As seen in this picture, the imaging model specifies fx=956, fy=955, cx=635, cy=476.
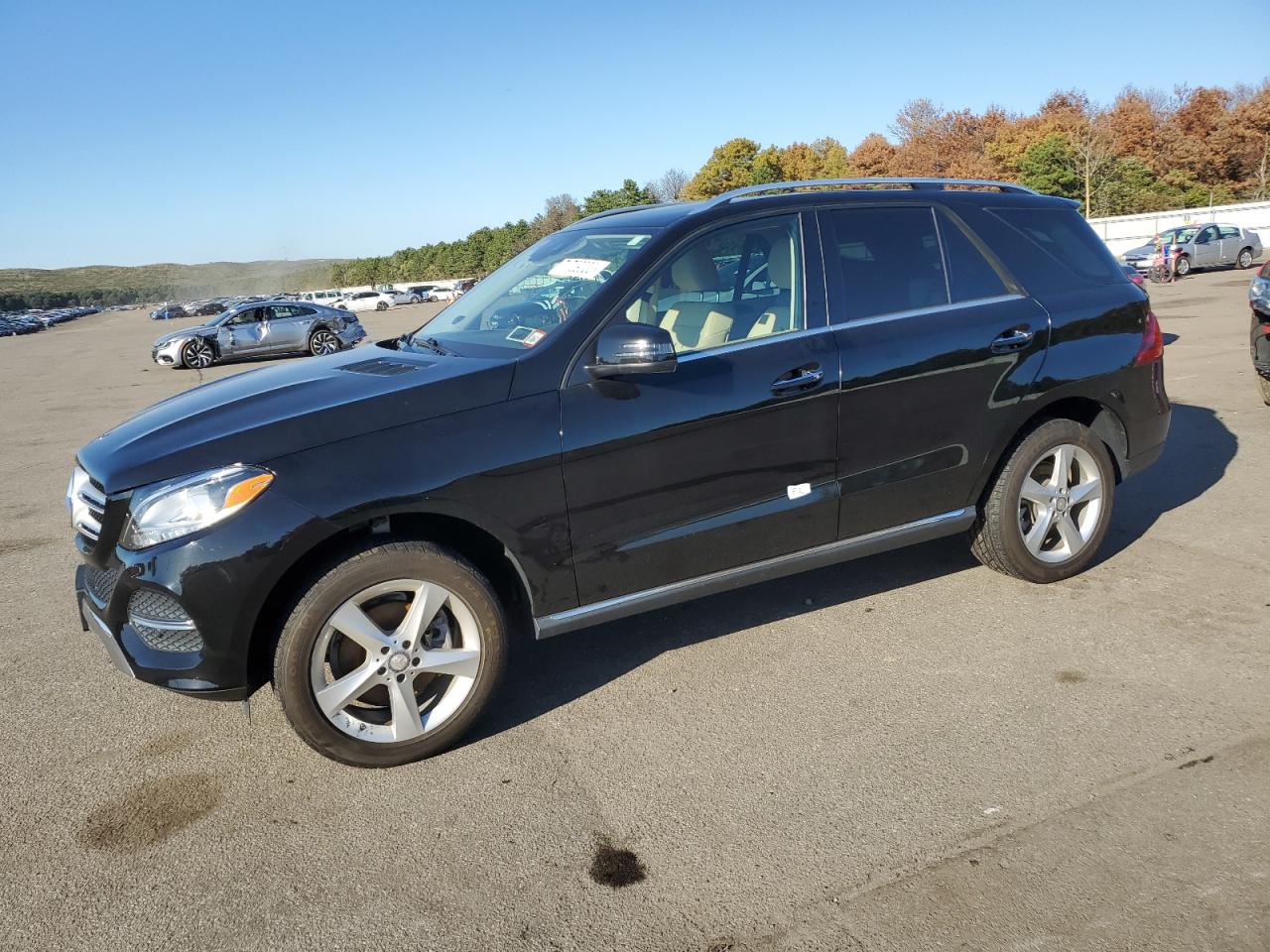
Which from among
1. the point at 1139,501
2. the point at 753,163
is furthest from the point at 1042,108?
the point at 1139,501

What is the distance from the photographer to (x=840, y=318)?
400 centimetres

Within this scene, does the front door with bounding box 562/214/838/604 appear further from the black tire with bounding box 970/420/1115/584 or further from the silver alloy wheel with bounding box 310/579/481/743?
the black tire with bounding box 970/420/1115/584

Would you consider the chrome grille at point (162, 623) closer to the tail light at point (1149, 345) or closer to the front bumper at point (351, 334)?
the tail light at point (1149, 345)

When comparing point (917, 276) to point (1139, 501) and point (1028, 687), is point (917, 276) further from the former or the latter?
point (1139, 501)

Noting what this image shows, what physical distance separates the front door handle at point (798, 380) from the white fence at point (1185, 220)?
46.2 meters

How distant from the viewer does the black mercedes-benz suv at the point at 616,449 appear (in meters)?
3.14

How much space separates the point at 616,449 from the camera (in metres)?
3.48

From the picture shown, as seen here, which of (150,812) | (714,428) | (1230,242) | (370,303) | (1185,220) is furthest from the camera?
(370,303)

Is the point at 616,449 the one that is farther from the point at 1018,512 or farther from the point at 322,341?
the point at 322,341

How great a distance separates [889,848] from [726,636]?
1607 millimetres

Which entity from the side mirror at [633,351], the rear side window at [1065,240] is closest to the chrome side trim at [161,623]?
the side mirror at [633,351]

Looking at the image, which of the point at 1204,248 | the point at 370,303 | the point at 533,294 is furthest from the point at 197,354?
the point at 370,303

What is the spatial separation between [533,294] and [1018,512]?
2.47 meters

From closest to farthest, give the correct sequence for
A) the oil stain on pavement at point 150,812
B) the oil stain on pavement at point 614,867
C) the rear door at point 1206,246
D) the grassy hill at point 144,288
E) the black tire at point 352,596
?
the oil stain on pavement at point 614,867, the oil stain on pavement at point 150,812, the black tire at point 352,596, the rear door at point 1206,246, the grassy hill at point 144,288
